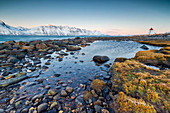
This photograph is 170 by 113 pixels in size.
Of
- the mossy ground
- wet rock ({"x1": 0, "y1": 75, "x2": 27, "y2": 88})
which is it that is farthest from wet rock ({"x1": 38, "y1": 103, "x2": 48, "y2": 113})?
wet rock ({"x1": 0, "y1": 75, "x2": 27, "y2": 88})

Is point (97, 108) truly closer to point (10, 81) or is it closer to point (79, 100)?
point (79, 100)

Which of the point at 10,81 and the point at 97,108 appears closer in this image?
the point at 97,108

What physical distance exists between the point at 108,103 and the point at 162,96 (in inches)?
98.2

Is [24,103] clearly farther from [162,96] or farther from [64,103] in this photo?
[162,96]

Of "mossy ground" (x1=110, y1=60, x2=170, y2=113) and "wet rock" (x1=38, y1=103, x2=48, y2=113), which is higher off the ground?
"mossy ground" (x1=110, y1=60, x2=170, y2=113)

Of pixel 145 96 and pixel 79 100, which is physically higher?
pixel 145 96

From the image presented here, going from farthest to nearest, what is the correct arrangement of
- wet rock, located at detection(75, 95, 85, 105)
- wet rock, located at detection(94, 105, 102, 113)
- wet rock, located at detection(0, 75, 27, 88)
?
wet rock, located at detection(0, 75, 27, 88), wet rock, located at detection(75, 95, 85, 105), wet rock, located at detection(94, 105, 102, 113)

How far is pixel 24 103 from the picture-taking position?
3.99 m

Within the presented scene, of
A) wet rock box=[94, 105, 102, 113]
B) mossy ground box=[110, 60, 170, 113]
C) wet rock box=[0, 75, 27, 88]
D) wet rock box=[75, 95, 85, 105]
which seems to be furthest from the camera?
wet rock box=[0, 75, 27, 88]

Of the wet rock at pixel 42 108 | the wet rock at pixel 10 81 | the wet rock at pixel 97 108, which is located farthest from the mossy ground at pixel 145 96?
the wet rock at pixel 10 81

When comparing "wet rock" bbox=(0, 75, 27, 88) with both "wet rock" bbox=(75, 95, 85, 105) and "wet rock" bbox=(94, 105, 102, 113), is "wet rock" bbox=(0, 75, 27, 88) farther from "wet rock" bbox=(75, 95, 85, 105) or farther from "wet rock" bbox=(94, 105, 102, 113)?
"wet rock" bbox=(94, 105, 102, 113)

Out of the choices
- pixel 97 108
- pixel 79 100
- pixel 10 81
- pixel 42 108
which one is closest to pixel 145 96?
pixel 97 108

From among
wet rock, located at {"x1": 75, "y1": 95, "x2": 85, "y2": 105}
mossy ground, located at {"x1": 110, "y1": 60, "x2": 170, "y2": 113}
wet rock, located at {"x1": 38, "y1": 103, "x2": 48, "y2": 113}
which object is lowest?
wet rock, located at {"x1": 75, "y1": 95, "x2": 85, "y2": 105}

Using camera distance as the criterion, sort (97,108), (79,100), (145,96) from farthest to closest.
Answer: (79,100) → (97,108) → (145,96)
